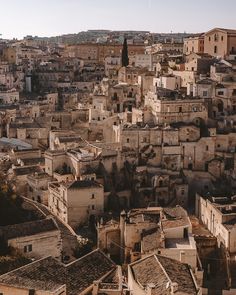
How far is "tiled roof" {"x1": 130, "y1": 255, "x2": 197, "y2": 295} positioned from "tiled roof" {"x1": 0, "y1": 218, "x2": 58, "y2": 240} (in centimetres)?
409

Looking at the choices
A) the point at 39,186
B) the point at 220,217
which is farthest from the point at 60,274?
the point at 39,186

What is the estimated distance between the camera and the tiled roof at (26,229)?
67.9ft

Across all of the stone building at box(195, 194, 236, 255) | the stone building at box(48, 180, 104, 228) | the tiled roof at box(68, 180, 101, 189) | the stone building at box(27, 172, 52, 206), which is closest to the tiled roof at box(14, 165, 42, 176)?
the stone building at box(27, 172, 52, 206)

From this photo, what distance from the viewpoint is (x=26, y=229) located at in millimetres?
21078

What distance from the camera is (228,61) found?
4134 cm

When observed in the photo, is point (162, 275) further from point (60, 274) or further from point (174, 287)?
point (60, 274)

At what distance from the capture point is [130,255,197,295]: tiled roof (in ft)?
55.1

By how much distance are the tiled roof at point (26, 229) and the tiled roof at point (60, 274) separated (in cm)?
214

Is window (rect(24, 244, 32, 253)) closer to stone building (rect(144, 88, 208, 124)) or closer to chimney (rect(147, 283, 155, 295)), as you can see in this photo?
chimney (rect(147, 283, 155, 295))

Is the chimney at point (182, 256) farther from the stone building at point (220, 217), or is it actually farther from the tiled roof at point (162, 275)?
the stone building at point (220, 217)

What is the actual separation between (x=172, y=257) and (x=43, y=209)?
321 inches

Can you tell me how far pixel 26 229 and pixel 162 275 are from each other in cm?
595

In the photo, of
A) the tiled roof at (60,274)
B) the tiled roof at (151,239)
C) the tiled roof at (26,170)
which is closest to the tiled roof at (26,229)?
the tiled roof at (60,274)

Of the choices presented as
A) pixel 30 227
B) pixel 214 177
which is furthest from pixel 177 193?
pixel 30 227
